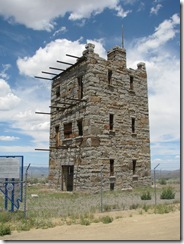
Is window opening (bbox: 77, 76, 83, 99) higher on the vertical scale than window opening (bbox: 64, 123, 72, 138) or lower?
higher

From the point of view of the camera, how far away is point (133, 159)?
22.7 metres

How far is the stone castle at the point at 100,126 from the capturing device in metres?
20.1

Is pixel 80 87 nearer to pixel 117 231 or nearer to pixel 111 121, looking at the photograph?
pixel 111 121

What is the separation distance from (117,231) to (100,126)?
1241 cm

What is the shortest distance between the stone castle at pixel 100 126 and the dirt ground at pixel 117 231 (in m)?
9.89

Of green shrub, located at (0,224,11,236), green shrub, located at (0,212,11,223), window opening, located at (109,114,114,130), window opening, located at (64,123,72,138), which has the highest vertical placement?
window opening, located at (109,114,114,130)

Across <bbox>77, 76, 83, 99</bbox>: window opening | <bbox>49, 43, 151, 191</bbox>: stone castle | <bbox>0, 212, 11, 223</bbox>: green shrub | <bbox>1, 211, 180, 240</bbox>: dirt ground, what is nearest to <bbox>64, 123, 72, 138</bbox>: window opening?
<bbox>49, 43, 151, 191</bbox>: stone castle

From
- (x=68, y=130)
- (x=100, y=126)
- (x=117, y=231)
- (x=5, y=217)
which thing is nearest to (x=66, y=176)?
(x=68, y=130)

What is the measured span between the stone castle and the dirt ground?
989cm

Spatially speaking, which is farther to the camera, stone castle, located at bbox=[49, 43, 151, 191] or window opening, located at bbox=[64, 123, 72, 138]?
window opening, located at bbox=[64, 123, 72, 138]

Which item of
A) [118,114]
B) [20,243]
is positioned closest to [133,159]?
[118,114]

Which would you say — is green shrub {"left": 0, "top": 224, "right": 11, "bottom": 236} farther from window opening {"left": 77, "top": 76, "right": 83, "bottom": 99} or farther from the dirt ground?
window opening {"left": 77, "top": 76, "right": 83, "bottom": 99}

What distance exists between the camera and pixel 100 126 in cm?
2039

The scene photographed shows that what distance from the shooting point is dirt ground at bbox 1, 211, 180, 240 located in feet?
25.1
